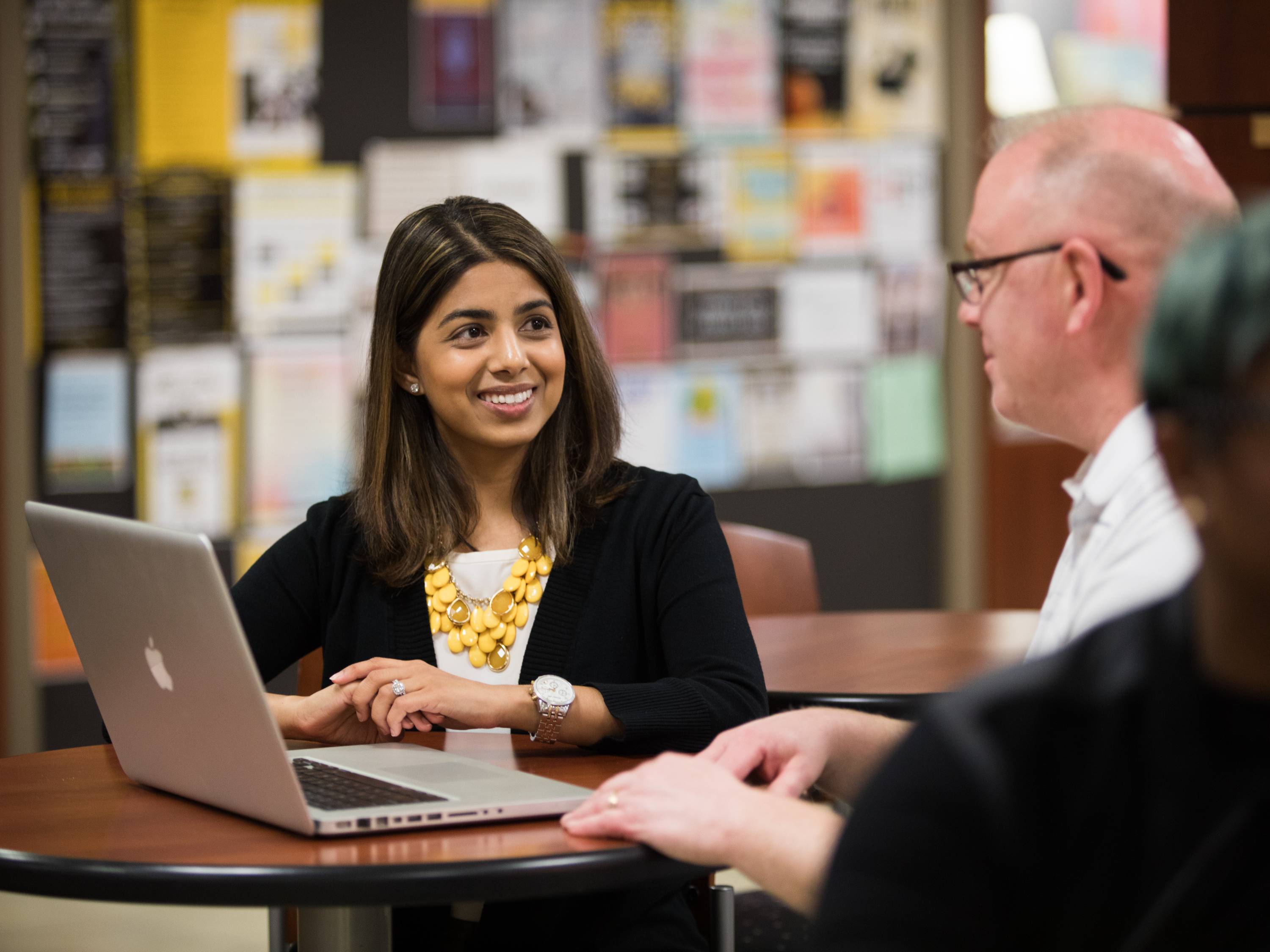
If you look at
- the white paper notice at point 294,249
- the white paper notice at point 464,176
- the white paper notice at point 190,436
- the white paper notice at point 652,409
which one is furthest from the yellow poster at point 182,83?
the white paper notice at point 652,409

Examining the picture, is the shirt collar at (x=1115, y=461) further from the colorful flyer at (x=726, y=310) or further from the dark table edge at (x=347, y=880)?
the colorful flyer at (x=726, y=310)

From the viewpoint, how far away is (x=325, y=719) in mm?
1552

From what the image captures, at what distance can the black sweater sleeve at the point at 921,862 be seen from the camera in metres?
0.64

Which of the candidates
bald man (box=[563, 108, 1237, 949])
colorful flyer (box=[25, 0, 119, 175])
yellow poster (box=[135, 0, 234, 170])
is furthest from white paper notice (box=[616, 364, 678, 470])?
bald man (box=[563, 108, 1237, 949])

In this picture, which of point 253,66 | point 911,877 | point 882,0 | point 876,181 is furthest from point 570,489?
point 882,0

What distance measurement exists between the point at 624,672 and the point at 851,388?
2.58m

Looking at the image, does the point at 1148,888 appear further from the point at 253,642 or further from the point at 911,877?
the point at 253,642

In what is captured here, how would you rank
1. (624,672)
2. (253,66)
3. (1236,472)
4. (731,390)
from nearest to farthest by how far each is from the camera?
(1236,472)
(624,672)
(253,66)
(731,390)

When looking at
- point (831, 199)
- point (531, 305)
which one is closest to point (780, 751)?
point (531, 305)

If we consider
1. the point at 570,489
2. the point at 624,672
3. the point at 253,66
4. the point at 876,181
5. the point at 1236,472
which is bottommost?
the point at 624,672

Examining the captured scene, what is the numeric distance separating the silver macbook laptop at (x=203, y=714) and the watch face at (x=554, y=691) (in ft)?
0.42

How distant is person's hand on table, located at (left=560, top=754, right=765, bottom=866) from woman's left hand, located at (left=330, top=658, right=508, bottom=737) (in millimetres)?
332

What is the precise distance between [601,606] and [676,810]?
68cm

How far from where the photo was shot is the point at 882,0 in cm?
424
